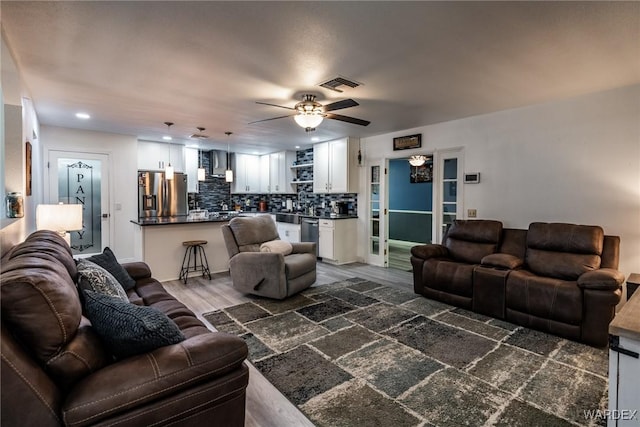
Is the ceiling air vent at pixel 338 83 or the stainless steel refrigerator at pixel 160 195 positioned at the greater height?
the ceiling air vent at pixel 338 83

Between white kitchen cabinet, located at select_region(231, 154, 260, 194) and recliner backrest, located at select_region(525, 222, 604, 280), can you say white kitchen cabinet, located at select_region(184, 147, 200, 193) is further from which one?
recliner backrest, located at select_region(525, 222, 604, 280)

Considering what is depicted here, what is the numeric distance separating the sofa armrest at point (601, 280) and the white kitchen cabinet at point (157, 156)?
22.4 ft

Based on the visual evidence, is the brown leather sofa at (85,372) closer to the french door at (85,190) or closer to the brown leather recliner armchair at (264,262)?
the brown leather recliner armchair at (264,262)

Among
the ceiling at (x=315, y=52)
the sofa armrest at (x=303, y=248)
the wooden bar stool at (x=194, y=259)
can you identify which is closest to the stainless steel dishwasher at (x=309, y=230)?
the sofa armrest at (x=303, y=248)

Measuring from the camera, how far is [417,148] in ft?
16.8

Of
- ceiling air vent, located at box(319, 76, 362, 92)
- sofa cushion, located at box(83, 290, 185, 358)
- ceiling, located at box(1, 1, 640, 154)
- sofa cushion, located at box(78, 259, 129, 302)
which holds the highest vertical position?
ceiling, located at box(1, 1, 640, 154)

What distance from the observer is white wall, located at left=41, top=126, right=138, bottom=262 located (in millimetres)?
5621

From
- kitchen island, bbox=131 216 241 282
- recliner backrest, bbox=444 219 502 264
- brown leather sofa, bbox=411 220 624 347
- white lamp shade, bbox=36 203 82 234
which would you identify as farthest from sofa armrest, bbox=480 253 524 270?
white lamp shade, bbox=36 203 82 234

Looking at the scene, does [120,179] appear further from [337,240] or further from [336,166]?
[337,240]

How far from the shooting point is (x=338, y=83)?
2994 millimetres

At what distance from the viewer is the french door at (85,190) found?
5352 millimetres

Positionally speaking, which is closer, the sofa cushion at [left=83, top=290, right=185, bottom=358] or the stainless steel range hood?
the sofa cushion at [left=83, top=290, right=185, bottom=358]

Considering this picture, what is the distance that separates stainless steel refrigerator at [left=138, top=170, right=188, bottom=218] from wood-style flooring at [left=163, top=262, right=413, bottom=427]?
2.19m

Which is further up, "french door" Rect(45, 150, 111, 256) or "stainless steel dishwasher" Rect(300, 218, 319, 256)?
"french door" Rect(45, 150, 111, 256)
